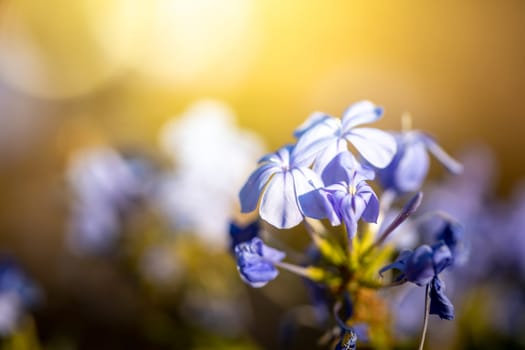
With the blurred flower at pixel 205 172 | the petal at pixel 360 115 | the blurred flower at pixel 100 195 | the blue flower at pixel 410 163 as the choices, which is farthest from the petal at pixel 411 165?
the blurred flower at pixel 100 195

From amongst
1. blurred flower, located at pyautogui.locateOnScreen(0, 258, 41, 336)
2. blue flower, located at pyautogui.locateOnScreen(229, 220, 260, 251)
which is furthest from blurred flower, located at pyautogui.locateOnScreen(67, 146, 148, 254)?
blue flower, located at pyautogui.locateOnScreen(229, 220, 260, 251)

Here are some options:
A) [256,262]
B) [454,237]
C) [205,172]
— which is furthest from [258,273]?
[205,172]

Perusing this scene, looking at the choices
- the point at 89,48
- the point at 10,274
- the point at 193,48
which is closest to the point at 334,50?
the point at 193,48

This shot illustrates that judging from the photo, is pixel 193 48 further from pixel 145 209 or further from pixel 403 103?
pixel 145 209

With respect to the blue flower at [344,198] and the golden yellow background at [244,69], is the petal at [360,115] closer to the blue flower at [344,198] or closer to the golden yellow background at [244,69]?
the blue flower at [344,198]

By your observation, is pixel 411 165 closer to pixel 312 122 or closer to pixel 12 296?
pixel 312 122
